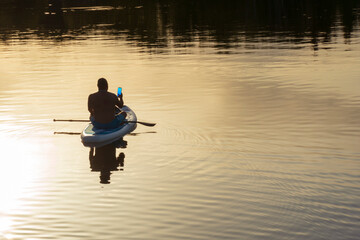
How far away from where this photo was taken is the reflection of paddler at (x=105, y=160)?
1717 centimetres

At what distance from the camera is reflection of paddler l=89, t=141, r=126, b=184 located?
17.2 m

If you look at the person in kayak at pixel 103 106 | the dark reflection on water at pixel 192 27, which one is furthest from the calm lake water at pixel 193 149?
the dark reflection on water at pixel 192 27

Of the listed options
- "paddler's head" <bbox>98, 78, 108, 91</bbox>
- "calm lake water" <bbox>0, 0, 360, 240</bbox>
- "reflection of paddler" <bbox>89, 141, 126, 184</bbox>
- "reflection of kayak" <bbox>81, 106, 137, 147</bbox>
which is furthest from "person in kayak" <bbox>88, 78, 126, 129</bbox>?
"calm lake water" <bbox>0, 0, 360, 240</bbox>

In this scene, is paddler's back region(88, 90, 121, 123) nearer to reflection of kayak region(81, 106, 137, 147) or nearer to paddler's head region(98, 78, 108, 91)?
paddler's head region(98, 78, 108, 91)

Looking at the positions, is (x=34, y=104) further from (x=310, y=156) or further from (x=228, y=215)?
(x=228, y=215)

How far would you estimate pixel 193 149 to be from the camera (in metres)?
19.1

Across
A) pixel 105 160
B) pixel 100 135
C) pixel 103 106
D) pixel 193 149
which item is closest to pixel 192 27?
pixel 103 106

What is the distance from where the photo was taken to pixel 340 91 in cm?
2809

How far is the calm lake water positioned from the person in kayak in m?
0.96

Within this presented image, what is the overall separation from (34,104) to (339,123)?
40.8 ft

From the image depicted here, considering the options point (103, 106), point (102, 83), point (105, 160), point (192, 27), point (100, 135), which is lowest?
point (105, 160)

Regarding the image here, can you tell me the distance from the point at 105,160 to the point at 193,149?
248cm

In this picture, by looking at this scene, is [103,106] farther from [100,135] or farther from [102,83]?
[100,135]

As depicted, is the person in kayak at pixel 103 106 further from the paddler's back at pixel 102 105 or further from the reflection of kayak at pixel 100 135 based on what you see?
the reflection of kayak at pixel 100 135
